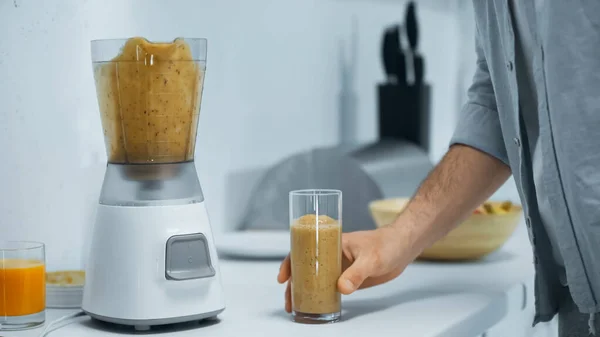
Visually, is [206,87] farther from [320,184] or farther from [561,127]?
[561,127]

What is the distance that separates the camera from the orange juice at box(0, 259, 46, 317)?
109 centimetres

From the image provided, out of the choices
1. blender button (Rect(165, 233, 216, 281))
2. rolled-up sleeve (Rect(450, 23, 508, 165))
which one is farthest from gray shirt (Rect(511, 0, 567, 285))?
blender button (Rect(165, 233, 216, 281))

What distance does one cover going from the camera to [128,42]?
3.62 ft

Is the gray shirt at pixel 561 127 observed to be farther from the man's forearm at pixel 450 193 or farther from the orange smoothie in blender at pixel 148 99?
the orange smoothie in blender at pixel 148 99

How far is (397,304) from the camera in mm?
1300

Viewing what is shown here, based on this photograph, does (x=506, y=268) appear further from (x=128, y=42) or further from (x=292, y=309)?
(x=128, y=42)

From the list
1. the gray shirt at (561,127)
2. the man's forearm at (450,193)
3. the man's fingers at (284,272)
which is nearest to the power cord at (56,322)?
the man's fingers at (284,272)

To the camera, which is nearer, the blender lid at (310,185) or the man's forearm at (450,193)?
the man's forearm at (450,193)

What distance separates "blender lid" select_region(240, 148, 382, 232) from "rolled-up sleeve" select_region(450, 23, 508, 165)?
0.48m

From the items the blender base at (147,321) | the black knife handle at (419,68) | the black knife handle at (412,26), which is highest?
the black knife handle at (412,26)

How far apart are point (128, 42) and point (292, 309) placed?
0.42m

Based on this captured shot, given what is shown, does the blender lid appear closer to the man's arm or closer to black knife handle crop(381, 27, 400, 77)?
the man's arm

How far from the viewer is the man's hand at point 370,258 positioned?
3.90 feet

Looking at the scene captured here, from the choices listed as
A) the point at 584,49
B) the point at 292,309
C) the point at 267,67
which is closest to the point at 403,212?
the point at 292,309
